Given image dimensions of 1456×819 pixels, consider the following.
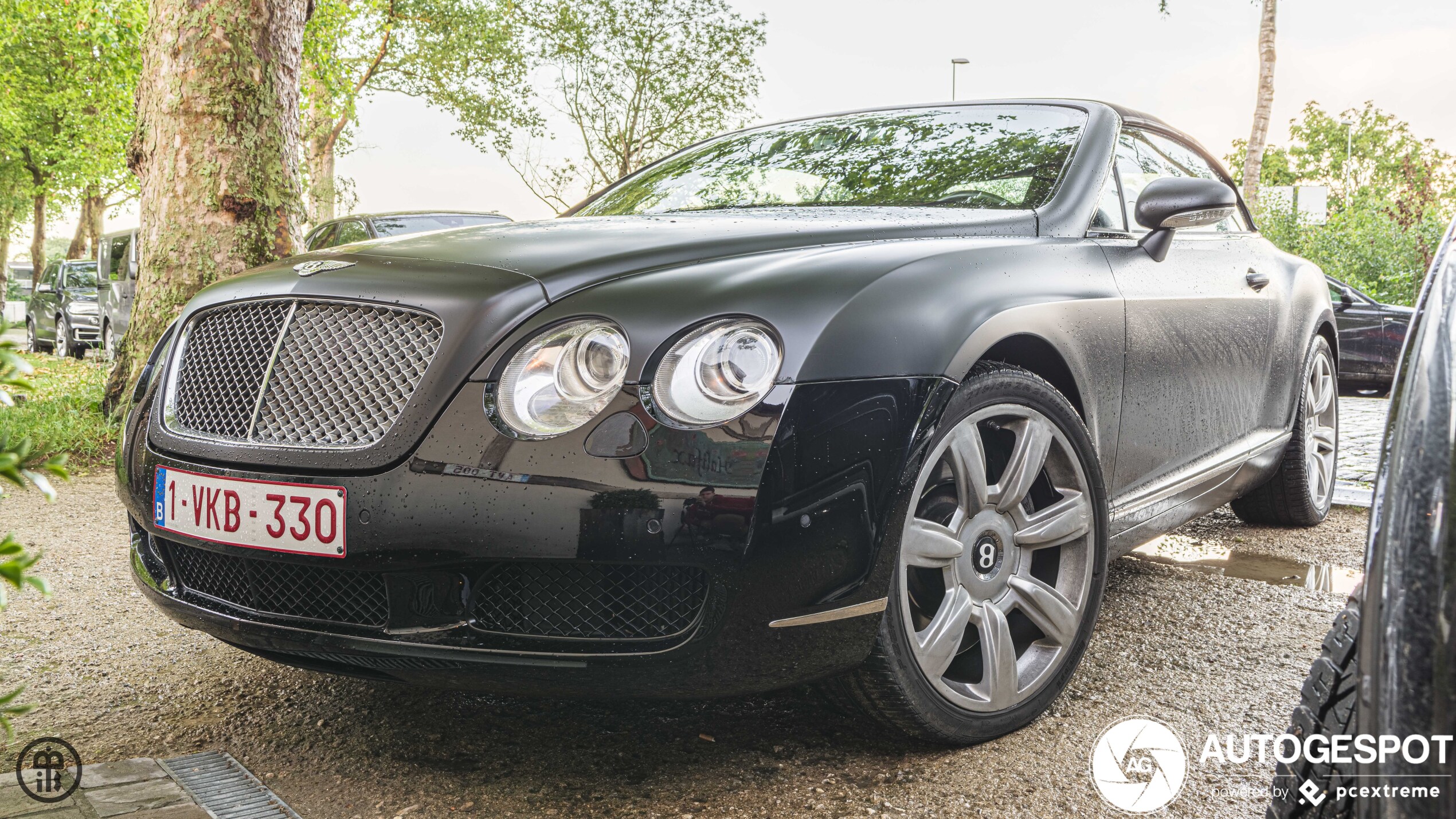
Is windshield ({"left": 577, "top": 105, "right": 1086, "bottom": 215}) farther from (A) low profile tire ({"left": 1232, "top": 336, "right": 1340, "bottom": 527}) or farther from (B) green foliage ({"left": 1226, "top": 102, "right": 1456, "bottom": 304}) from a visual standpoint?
(B) green foliage ({"left": 1226, "top": 102, "right": 1456, "bottom": 304})

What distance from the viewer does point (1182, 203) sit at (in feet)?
9.01

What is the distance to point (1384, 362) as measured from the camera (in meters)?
10.9

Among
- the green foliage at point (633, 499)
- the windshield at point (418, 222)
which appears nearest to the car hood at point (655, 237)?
the green foliage at point (633, 499)

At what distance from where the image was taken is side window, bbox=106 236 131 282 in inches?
586

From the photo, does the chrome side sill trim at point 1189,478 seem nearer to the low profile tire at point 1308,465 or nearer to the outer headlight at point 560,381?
the low profile tire at point 1308,465

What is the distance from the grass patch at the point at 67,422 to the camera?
19.4 ft

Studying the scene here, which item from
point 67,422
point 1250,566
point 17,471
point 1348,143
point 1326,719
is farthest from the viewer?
point 1348,143

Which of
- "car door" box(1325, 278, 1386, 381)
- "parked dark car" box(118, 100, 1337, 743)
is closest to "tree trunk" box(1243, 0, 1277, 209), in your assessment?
"car door" box(1325, 278, 1386, 381)

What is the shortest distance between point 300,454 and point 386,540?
0.79 feet

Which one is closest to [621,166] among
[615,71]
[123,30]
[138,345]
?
[615,71]

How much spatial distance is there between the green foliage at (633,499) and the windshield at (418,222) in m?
8.98

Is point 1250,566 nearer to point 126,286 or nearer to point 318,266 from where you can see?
point 318,266

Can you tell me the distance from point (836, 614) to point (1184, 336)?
1.61m

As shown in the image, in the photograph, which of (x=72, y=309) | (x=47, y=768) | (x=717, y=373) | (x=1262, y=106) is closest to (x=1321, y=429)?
(x=717, y=373)
